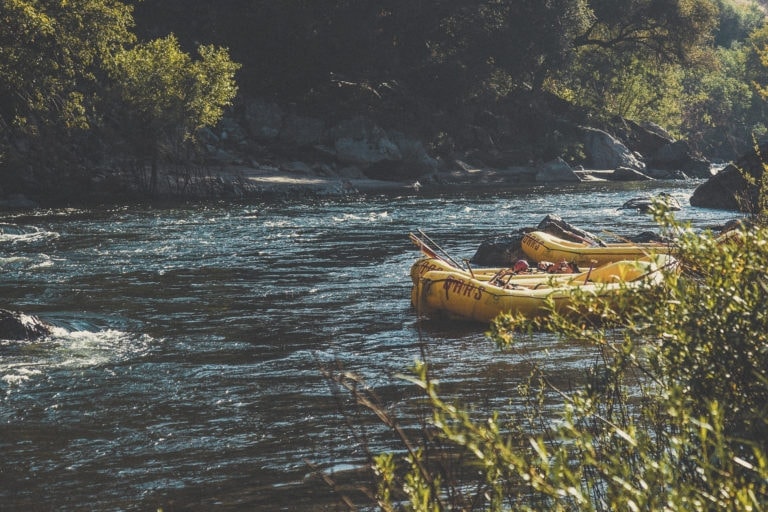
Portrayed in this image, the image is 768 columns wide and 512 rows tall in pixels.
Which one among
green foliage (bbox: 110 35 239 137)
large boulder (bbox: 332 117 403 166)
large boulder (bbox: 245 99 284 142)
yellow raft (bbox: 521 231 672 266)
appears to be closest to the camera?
yellow raft (bbox: 521 231 672 266)

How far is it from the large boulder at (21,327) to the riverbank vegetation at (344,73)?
1509cm

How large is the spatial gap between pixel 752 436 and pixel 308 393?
5.81 meters

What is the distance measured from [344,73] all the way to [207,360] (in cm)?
3856

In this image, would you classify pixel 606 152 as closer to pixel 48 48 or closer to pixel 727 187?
pixel 727 187

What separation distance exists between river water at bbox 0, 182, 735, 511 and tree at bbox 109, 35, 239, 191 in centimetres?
1006

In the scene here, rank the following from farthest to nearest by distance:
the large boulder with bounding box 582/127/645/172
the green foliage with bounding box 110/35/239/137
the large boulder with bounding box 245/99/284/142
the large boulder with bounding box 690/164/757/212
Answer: the large boulder with bounding box 582/127/645/172 < the large boulder with bounding box 245/99/284/142 < the green foliage with bounding box 110/35/239/137 < the large boulder with bounding box 690/164/757/212

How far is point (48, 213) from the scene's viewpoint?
1039 inches

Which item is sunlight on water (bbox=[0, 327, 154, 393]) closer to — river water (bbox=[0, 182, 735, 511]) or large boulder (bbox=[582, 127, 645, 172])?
river water (bbox=[0, 182, 735, 511])

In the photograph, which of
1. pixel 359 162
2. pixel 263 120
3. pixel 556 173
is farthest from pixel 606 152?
pixel 263 120

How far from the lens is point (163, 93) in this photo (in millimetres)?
31641

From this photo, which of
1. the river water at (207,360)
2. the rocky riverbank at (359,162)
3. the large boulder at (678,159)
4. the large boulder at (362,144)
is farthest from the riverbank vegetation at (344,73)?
the river water at (207,360)

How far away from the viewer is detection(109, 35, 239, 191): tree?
1235 inches

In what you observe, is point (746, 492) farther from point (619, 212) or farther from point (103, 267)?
point (619, 212)

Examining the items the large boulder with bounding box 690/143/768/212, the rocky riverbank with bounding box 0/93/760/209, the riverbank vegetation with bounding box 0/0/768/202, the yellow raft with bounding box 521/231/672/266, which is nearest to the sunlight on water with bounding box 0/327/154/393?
the yellow raft with bounding box 521/231/672/266
